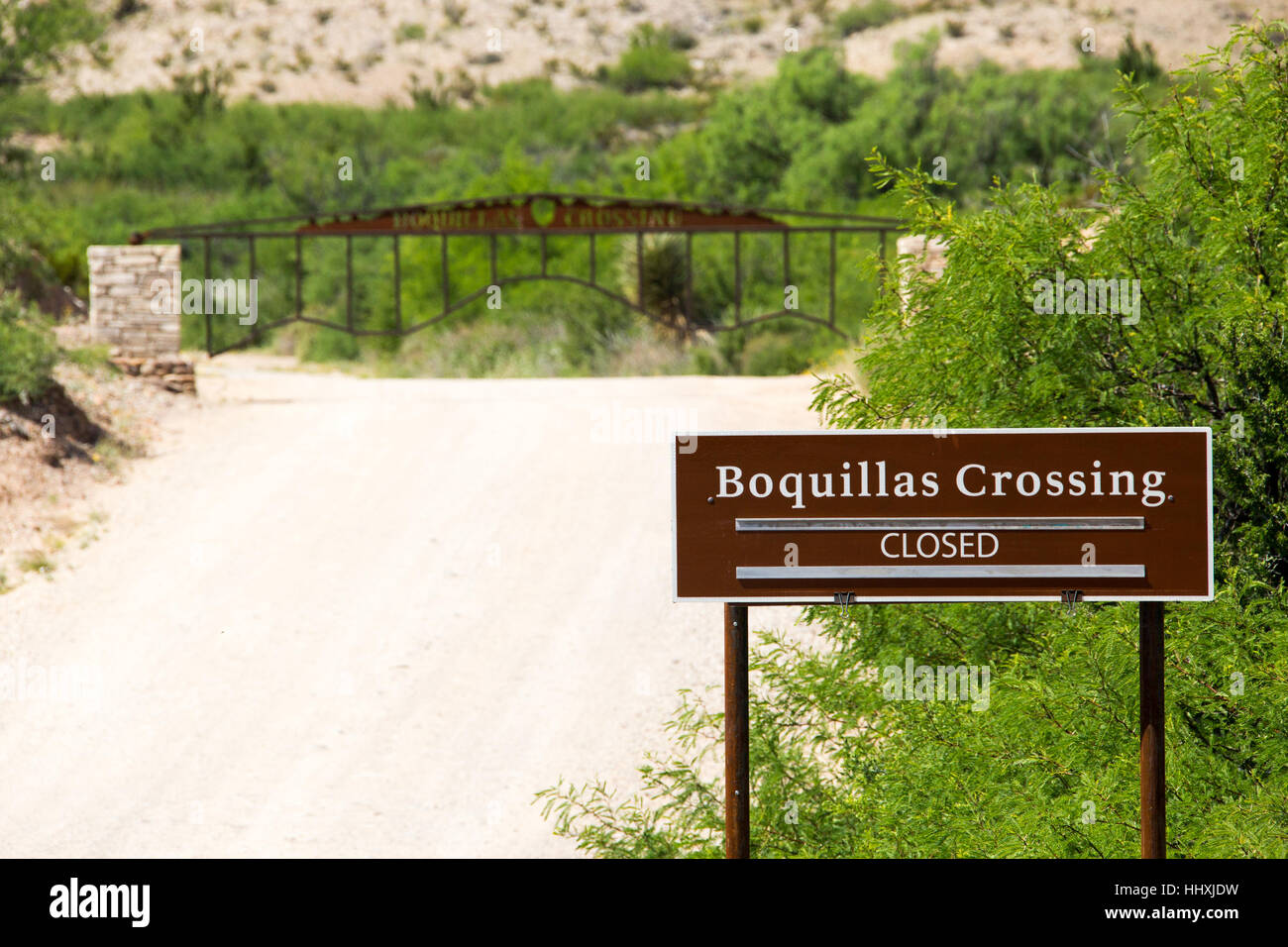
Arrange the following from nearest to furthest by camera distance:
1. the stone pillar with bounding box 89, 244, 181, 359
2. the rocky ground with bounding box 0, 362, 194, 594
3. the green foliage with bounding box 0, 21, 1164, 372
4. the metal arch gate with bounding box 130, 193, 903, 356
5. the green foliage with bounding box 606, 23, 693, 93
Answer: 1. the rocky ground with bounding box 0, 362, 194, 594
2. the stone pillar with bounding box 89, 244, 181, 359
3. the metal arch gate with bounding box 130, 193, 903, 356
4. the green foliage with bounding box 0, 21, 1164, 372
5. the green foliage with bounding box 606, 23, 693, 93

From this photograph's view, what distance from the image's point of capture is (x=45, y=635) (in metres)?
12.5

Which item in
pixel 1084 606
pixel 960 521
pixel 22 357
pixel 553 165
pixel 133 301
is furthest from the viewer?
pixel 553 165

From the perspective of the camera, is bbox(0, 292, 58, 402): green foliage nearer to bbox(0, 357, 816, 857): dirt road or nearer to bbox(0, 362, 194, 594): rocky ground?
bbox(0, 362, 194, 594): rocky ground

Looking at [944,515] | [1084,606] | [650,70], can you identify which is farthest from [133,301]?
[650,70]

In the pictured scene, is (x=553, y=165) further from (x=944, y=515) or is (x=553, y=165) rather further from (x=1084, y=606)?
(x=944, y=515)

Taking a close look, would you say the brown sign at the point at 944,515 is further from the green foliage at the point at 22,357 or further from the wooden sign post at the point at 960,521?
the green foliage at the point at 22,357

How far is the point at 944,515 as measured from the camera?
18.1 ft

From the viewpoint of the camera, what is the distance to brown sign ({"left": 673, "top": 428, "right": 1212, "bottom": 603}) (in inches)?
214

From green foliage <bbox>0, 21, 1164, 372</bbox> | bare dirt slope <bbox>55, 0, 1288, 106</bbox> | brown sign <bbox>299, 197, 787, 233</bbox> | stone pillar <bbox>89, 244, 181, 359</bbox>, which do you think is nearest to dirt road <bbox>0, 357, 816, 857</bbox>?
stone pillar <bbox>89, 244, 181, 359</bbox>

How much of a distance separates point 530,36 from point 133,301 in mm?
47072

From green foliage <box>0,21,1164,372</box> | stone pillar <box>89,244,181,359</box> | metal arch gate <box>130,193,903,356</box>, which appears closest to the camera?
stone pillar <box>89,244,181,359</box>

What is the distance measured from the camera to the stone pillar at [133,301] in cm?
1891

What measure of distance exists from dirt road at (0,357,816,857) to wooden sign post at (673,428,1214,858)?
16.1 feet
